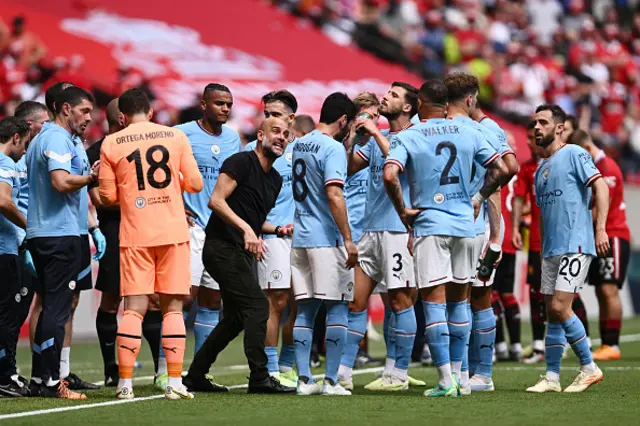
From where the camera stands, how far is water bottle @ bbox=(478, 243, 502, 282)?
9.20 metres

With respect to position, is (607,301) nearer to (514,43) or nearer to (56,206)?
(56,206)

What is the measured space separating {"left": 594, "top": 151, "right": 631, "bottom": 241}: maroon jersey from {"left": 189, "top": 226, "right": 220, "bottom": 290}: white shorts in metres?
4.80

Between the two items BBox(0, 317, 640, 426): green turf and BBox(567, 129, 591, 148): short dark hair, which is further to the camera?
BBox(567, 129, 591, 148): short dark hair

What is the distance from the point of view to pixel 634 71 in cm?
2958

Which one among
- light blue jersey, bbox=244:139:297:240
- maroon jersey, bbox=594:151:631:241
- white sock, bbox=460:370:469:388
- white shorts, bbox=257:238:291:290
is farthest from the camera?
maroon jersey, bbox=594:151:631:241

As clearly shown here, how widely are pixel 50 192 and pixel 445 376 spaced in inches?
124

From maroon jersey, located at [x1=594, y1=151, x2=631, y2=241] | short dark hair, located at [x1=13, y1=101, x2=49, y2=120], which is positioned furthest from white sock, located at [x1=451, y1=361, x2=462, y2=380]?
maroon jersey, located at [x1=594, y1=151, x2=631, y2=241]

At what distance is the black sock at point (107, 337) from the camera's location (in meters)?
9.96

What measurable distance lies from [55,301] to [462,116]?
→ 324 cm

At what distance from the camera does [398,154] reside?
8625 mm

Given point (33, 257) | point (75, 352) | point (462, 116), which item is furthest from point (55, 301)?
point (75, 352)

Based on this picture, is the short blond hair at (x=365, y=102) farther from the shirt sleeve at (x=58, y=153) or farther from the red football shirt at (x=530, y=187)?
the red football shirt at (x=530, y=187)

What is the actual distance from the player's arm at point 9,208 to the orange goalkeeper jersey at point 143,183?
89cm

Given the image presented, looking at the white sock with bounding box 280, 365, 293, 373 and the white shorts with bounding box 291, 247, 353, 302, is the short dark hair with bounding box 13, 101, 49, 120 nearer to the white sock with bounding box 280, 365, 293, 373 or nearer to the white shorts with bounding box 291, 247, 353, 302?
the white shorts with bounding box 291, 247, 353, 302
